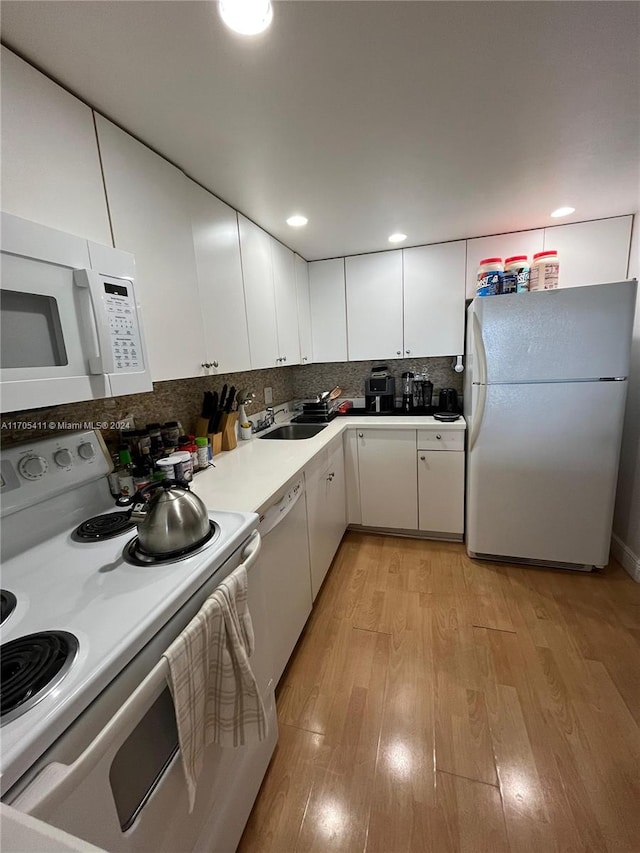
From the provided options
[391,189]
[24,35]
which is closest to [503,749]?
[391,189]

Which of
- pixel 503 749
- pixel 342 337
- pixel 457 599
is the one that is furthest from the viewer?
pixel 342 337

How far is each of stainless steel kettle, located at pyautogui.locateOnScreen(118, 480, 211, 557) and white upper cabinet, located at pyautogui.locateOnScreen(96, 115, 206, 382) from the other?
1.69 feet

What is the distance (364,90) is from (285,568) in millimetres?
1738

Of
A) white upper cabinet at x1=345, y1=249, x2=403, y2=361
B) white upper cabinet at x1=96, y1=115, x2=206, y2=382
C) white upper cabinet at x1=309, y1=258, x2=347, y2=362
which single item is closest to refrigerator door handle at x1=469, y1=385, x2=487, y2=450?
white upper cabinet at x1=345, y1=249, x2=403, y2=361

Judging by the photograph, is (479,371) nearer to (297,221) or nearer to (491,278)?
(491,278)

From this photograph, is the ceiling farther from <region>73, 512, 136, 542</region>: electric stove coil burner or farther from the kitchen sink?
the kitchen sink

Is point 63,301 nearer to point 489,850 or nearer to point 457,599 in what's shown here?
point 489,850

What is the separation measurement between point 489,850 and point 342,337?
267 centimetres

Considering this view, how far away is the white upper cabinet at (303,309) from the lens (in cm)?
257

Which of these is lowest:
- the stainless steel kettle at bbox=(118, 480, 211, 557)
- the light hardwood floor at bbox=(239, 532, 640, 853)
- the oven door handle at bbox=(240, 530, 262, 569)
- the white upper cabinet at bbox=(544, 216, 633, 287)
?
the light hardwood floor at bbox=(239, 532, 640, 853)

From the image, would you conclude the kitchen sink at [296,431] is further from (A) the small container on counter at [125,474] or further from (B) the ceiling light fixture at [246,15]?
(B) the ceiling light fixture at [246,15]

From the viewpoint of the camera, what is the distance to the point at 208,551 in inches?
34.7

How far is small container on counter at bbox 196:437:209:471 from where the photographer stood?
163 centimetres

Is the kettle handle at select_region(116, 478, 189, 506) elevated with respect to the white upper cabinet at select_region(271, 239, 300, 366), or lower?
lower
